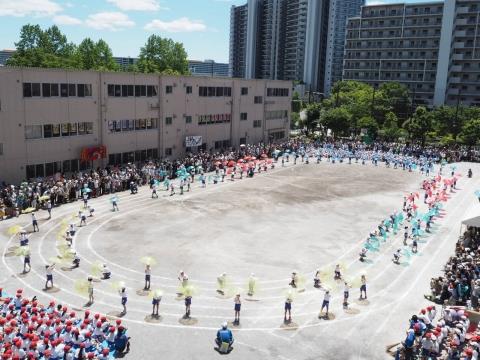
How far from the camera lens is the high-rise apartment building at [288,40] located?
169 metres

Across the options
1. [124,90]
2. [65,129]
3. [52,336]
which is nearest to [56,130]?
[65,129]

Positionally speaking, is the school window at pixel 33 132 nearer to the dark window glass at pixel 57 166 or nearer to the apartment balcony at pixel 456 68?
the dark window glass at pixel 57 166

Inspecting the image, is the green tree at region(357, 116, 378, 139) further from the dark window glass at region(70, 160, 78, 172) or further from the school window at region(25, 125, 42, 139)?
the school window at region(25, 125, 42, 139)

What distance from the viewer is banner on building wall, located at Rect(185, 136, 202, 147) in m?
56.8

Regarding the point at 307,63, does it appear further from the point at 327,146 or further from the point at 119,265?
the point at 119,265

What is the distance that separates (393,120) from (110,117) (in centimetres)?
5541

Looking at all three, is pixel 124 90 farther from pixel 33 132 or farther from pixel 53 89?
pixel 33 132

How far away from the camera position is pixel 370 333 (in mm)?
19891

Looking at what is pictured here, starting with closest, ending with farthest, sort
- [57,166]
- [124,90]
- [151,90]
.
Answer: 1. [57,166]
2. [124,90]
3. [151,90]

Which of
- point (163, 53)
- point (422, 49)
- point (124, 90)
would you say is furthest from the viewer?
point (422, 49)

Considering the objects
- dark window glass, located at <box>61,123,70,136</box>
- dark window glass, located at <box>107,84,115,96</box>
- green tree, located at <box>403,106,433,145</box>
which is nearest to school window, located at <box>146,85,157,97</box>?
dark window glass, located at <box>107,84,115,96</box>

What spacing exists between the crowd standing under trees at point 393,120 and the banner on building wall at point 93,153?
4571cm

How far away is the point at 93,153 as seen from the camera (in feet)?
147

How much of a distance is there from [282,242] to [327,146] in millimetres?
43313
